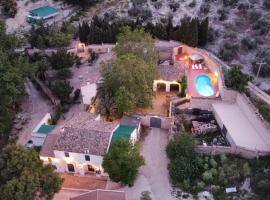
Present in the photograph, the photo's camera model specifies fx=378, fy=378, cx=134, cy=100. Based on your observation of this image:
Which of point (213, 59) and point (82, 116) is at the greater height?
point (213, 59)

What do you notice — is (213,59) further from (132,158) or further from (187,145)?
(132,158)

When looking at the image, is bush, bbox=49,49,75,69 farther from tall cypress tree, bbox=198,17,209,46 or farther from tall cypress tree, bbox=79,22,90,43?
tall cypress tree, bbox=198,17,209,46

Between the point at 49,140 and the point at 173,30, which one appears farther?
the point at 173,30

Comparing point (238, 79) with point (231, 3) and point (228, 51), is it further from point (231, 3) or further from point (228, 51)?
point (231, 3)

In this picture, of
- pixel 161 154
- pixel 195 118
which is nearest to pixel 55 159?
pixel 161 154

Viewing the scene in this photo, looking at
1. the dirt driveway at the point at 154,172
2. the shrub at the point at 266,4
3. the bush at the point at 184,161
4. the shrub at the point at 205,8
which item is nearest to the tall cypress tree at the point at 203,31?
the shrub at the point at 205,8

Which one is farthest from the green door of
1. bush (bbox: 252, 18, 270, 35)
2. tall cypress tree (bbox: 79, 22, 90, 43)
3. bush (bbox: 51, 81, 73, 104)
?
bush (bbox: 252, 18, 270, 35)

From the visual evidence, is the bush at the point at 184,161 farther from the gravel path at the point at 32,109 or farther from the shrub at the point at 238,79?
the gravel path at the point at 32,109
